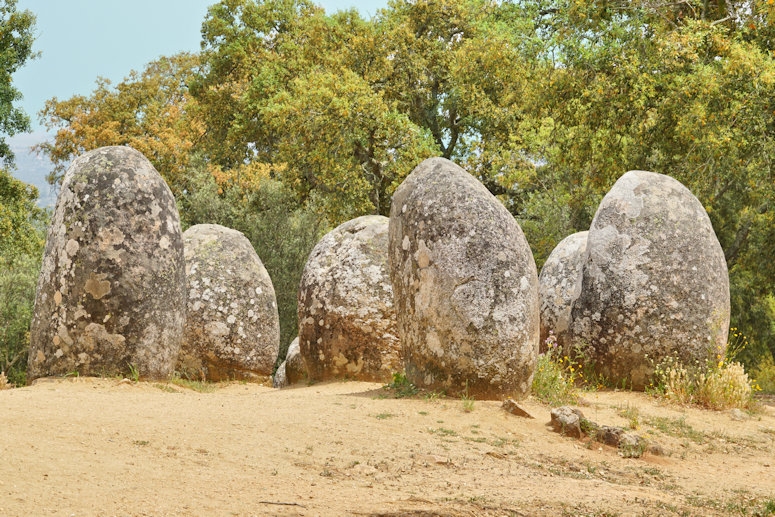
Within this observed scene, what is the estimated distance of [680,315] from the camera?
1179 centimetres

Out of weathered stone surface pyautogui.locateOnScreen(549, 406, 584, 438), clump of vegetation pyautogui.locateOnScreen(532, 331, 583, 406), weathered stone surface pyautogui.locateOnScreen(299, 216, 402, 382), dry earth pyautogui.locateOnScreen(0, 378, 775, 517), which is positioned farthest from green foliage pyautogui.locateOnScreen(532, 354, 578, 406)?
weathered stone surface pyautogui.locateOnScreen(299, 216, 402, 382)

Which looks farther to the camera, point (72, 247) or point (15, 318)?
point (15, 318)

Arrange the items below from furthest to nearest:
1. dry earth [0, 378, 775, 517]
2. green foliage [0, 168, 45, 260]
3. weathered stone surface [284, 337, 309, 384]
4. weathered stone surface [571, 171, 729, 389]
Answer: green foliage [0, 168, 45, 260]
weathered stone surface [284, 337, 309, 384]
weathered stone surface [571, 171, 729, 389]
dry earth [0, 378, 775, 517]

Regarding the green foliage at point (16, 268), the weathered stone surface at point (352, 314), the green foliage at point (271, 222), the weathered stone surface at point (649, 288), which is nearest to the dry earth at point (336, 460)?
the weathered stone surface at point (649, 288)

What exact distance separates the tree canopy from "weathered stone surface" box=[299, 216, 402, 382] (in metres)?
7.29

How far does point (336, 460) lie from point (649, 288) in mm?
6663

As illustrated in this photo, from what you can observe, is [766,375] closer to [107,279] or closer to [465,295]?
[465,295]

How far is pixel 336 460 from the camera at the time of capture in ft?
21.4

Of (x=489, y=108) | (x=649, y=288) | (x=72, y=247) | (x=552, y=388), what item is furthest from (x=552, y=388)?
(x=489, y=108)

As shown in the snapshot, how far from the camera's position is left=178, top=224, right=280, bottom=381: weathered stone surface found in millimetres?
13273

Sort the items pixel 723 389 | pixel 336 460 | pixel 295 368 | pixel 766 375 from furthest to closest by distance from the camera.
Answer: pixel 766 375, pixel 295 368, pixel 723 389, pixel 336 460

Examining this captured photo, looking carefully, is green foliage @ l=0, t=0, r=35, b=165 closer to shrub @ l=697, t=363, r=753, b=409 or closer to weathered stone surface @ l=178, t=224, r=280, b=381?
weathered stone surface @ l=178, t=224, r=280, b=381

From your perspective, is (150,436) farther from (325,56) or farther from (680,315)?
(325,56)

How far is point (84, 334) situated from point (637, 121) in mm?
12460
